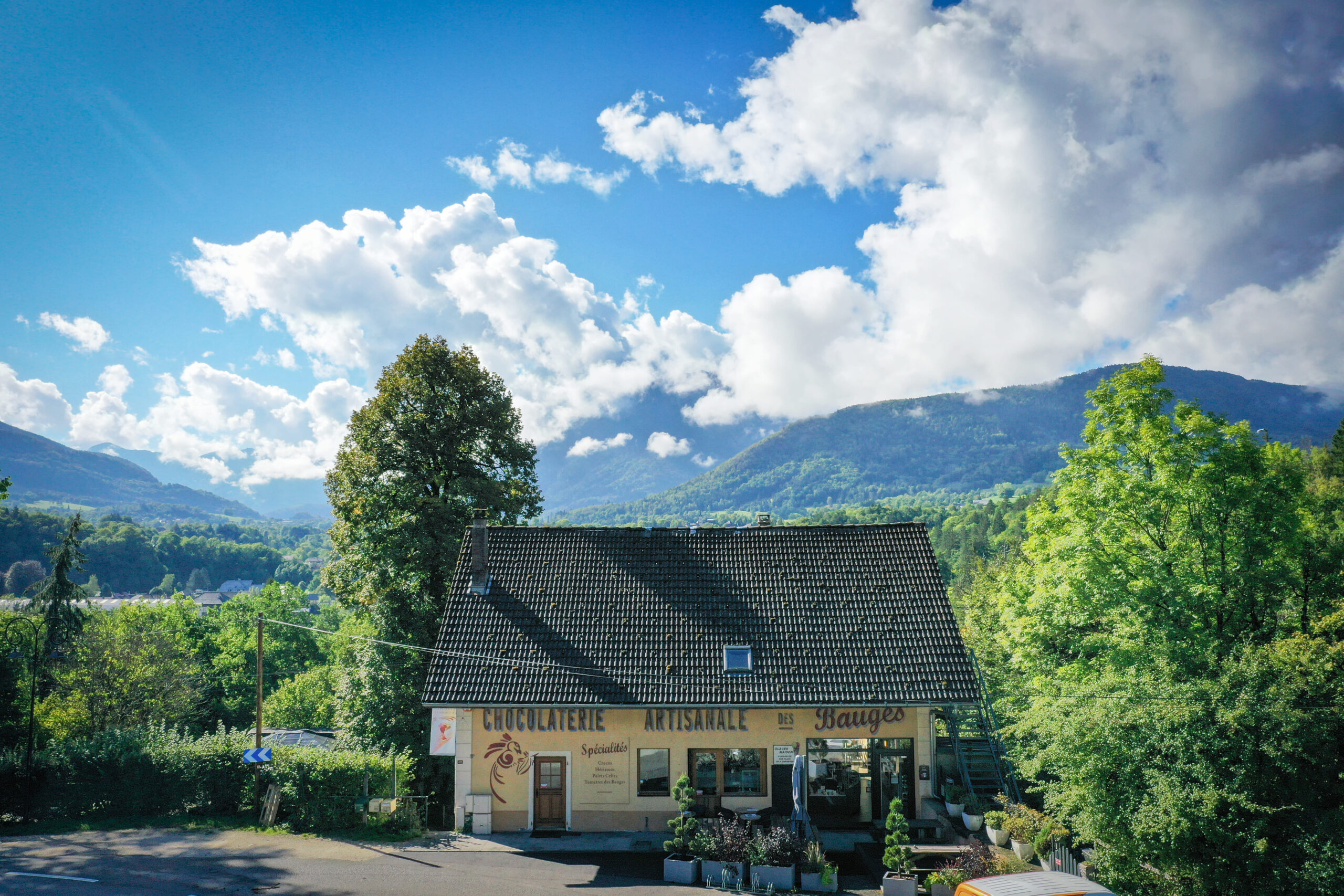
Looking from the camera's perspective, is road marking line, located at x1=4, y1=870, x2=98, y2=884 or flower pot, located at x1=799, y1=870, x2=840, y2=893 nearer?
flower pot, located at x1=799, y1=870, x2=840, y2=893

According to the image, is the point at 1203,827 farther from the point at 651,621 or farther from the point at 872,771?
the point at 651,621

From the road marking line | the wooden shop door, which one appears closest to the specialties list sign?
the wooden shop door

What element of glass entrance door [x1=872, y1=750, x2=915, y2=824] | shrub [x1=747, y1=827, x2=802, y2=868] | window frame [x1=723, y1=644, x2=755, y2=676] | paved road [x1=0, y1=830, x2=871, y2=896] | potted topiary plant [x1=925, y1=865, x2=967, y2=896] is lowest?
paved road [x1=0, y1=830, x2=871, y2=896]

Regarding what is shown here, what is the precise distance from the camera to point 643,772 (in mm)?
18953

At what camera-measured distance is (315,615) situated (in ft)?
257

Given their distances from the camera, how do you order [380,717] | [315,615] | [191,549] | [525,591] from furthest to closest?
1. [191,549]
2. [315,615]
3. [380,717]
4. [525,591]

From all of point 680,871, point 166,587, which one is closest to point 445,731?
point 680,871

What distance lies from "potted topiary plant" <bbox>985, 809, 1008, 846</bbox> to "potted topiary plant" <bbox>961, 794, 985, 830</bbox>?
2.27ft

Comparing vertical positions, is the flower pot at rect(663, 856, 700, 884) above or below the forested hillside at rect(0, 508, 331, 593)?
below

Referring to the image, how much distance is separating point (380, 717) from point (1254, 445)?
2820cm

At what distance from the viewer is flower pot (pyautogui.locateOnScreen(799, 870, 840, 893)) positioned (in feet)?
50.5

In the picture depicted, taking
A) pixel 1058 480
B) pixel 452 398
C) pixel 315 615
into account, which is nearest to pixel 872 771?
pixel 1058 480

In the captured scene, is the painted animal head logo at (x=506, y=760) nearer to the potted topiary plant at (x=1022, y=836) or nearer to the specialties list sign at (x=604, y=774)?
the specialties list sign at (x=604, y=774)

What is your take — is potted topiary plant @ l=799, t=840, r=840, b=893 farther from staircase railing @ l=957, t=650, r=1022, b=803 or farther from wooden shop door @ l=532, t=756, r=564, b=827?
wooden shop door @ l=532, t=756, r=564, b=827
